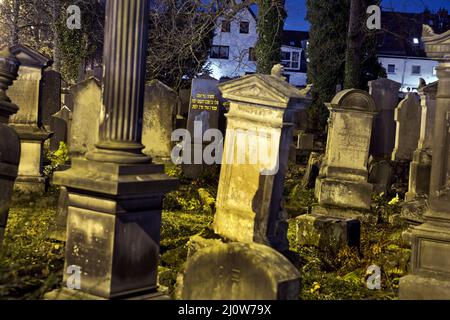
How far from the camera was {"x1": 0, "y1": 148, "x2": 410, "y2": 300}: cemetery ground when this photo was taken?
20.9ft

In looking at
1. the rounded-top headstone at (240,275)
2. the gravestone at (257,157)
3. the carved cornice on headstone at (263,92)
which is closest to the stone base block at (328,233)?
the gravestone at (257,157)

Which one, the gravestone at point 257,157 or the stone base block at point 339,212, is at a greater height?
the gravestone at point 257,157

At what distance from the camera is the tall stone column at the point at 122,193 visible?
5.30m

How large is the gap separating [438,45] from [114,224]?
3994mm

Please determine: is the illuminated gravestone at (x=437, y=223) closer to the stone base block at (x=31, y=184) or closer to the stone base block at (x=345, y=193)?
the stone base block at (x=345, y=193)

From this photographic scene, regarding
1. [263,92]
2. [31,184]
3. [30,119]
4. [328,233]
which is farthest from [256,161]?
[30,119]

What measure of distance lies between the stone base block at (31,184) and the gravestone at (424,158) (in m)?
6.28

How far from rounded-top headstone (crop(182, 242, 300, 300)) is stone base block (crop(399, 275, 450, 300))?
116 inches

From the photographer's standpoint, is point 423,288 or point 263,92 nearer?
point 423,288

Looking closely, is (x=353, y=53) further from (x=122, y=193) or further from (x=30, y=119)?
(x=122, y=193)

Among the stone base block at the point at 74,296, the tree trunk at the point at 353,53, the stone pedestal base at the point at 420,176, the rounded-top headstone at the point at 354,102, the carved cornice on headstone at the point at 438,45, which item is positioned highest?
the tree trunk at the point at 353,53

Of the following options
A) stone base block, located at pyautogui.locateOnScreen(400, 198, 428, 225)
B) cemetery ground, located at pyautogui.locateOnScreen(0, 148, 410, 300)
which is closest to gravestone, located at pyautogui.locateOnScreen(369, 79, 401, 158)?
cemetery ground, located at pyautogui.locateOnScreen(0, 148, 410, 300)

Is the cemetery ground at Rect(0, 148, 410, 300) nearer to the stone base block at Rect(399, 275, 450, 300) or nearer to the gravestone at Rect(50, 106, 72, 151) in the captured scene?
the stone base block at Rect(399, 275, 450, 300)

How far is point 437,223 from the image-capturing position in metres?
7.27
